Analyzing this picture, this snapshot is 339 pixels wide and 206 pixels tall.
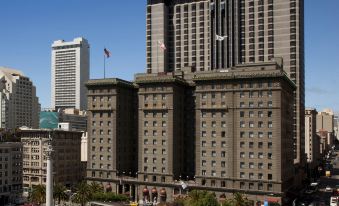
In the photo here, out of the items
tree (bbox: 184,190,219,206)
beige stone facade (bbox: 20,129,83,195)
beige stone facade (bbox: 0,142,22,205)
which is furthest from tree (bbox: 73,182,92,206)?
beige stone facade (bbox: 20,129,83,195)

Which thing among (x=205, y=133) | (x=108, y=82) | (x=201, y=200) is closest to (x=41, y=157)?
(x=108, y=82)

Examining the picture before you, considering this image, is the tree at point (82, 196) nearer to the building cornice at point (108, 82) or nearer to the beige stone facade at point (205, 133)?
the beige stone facade at point (205, 133)

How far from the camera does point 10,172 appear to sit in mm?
169125

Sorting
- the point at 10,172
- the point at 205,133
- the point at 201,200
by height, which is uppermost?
the point at 205,133

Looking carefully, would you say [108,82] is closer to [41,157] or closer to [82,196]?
[82,196]

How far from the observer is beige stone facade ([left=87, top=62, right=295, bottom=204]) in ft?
459

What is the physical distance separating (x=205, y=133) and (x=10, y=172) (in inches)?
3080

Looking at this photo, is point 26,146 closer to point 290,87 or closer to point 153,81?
point 153,81

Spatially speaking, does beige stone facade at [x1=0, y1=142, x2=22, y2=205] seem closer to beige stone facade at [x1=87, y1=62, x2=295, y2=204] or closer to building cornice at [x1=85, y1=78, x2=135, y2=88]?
beige stone facade at [x1=87, y1=62, x2=295, y2=204]

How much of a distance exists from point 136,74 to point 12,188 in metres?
65.3

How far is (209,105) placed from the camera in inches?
5876

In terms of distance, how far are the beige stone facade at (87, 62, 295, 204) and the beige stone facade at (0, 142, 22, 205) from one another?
29.9 m

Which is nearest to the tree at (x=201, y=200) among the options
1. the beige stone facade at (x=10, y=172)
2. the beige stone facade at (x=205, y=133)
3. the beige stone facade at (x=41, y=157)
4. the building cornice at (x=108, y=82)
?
the beige stone facade at (x=205, y=133)

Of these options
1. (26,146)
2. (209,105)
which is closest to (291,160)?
(209,105)
